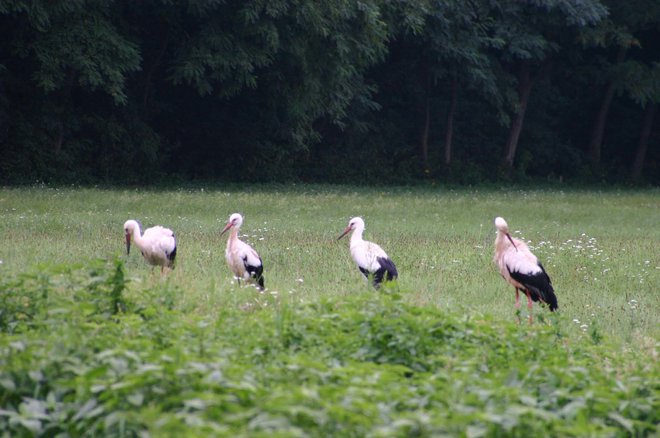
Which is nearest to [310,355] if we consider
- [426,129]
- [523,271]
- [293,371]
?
[293,371]

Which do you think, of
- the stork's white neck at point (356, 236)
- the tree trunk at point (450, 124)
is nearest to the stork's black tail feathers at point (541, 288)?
the stork's white neck at point (356, 236)

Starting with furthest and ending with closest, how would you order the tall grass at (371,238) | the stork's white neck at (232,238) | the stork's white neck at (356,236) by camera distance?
1. the stork's white neck at (356,236)
2. the stork's white neck at (232,238)
3. the tall grass at (371,238)

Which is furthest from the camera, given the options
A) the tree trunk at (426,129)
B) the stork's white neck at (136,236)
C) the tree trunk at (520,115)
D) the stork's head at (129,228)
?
the tree trunk at (520,115)

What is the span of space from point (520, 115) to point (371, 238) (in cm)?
2445

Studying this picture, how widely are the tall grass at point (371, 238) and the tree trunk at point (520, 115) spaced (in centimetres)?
1127

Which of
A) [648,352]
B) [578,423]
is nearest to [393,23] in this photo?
[648,352]

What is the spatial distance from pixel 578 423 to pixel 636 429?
1.18 metres

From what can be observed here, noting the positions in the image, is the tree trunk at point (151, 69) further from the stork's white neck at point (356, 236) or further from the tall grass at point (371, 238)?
the stork's white neck at point (356, 236)

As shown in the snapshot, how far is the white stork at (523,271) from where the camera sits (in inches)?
467

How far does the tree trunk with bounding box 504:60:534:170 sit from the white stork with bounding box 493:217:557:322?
1156 inches

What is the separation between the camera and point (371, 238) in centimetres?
1853

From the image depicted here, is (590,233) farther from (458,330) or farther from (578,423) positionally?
(578,423)

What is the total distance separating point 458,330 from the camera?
7723mm

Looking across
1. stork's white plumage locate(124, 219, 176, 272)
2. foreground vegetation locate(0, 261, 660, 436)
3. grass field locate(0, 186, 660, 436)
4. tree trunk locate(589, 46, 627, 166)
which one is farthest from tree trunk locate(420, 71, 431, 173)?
foreground vegetation locate(0, 261, 660, 436)
